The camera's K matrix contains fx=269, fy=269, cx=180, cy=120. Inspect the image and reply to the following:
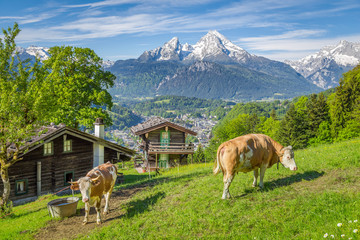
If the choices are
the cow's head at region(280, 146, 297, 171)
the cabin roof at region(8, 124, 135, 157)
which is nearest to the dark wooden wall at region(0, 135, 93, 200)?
the cabin roof at region(8, 124, 135, 157)

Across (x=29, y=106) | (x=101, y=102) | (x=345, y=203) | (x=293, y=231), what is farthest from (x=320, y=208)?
(x=101, y=102)

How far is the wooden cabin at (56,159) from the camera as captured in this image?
2089cm

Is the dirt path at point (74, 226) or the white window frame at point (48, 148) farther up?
the white window frame at point (48, 148)

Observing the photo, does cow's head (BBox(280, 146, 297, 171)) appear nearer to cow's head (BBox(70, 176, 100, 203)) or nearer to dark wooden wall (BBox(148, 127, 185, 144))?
cow's head (BBox(70, 176, 100, 203))

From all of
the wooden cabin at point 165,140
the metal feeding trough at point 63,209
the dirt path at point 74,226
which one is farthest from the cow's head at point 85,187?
the wooden cabin at point 165,140

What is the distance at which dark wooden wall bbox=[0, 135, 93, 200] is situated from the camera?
68.5 feet

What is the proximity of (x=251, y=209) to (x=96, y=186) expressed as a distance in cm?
648

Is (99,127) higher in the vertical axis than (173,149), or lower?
higher

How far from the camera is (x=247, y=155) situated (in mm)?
11320

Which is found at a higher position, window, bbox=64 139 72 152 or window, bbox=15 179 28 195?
window, bbox=64 139 72 152

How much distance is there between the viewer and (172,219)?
10758 millimetres

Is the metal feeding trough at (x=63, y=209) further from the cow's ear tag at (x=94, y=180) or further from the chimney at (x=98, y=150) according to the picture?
the chimney at (x=98, y=150)

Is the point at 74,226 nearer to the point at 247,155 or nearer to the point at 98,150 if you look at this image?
the point at 247,155

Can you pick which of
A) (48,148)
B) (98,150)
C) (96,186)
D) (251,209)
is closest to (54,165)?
(48,148)
